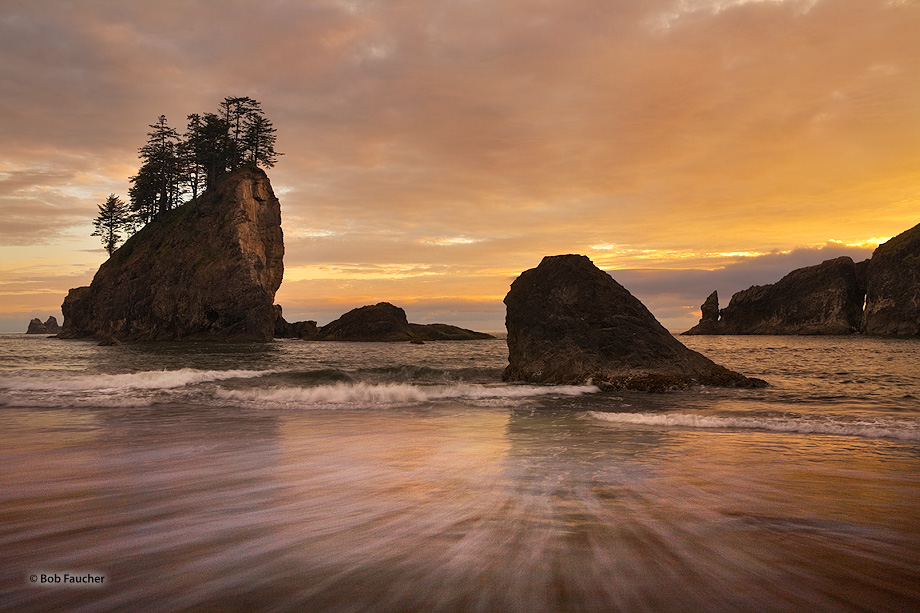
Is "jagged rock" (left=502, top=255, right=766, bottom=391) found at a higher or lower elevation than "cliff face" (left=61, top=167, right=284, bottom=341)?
lower

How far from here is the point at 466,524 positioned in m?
3.16

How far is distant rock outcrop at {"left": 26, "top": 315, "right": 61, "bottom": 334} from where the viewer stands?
107562mm

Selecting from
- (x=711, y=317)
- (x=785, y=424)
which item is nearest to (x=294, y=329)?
(x=785, y=424)

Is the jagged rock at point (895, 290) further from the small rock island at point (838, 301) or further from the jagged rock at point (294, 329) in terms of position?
the jagged rock at point (294, 329)

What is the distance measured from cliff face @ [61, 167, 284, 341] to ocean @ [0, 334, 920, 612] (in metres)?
49.9

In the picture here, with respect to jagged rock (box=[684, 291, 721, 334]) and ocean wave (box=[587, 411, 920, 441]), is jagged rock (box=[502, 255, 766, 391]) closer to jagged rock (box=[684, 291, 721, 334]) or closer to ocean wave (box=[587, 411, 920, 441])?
ocean wave (box=[587, 411, 920, 441])

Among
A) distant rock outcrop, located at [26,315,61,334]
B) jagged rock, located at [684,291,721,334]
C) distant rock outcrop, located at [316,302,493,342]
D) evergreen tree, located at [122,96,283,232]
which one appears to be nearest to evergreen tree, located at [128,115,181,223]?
evergreen tree, located at [122,96,283,232]

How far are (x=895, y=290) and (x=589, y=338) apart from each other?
260 ft

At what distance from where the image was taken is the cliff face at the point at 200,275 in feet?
179

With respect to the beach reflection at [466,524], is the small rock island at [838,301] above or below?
above

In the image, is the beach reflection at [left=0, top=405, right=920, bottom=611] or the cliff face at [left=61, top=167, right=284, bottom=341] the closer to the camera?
the beach reflection at [left=0, top=405, right=920, bottom=611]

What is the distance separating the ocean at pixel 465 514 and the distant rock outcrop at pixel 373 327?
5000cm

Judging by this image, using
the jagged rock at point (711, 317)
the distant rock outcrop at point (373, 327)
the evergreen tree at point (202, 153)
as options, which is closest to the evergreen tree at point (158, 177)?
the evergreen tree at point (202, 153)

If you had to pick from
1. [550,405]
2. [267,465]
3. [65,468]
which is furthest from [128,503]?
[550,405]
